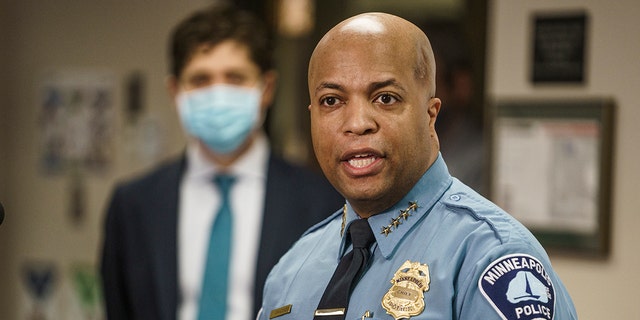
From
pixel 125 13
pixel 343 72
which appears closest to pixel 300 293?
pixel 343 72

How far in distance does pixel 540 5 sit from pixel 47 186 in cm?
241

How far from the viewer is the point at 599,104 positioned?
2.43 meters

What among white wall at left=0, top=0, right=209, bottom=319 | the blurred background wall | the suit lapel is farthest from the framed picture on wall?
white wall at left=0, top=0, right=209, bottom=319

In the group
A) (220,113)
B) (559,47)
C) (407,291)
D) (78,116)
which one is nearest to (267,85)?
(220,113)

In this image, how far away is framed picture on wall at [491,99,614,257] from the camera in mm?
2430

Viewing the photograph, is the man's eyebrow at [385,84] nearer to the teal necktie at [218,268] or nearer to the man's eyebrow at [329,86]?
the man's eyebrow at [329,86]

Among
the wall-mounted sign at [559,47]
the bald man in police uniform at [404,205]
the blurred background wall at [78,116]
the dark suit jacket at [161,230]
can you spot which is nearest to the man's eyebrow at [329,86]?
the bald man in police uniform at [404,205]

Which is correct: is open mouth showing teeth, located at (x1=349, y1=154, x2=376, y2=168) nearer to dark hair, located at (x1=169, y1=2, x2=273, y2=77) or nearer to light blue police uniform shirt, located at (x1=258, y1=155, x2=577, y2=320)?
light blue police uniform shirt, located at (x1=258, y1=155, x2=577, y2=320)

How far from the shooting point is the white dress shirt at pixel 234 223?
238 centimetres

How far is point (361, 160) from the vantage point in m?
1.26

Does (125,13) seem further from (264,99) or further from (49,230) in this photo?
(264,99)

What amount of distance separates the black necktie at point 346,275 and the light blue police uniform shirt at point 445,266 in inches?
0.5

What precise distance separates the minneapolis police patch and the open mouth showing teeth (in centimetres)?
23

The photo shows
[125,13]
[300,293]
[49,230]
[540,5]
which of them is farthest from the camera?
[49,230]
